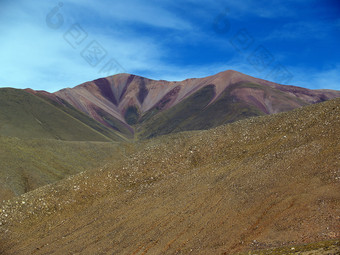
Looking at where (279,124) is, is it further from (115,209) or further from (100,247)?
(100,247)

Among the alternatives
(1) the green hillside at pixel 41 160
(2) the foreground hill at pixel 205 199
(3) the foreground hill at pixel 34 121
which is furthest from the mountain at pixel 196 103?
(2) the foreground hill at pixel 205 199

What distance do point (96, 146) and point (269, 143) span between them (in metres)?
40.8

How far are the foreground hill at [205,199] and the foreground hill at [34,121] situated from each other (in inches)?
2209

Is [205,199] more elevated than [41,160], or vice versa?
[41,160]

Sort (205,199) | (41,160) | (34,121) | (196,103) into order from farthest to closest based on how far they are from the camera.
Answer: (196,103) < (34,121) < (41,160) < (205,199)

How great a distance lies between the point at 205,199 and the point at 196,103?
125 metres

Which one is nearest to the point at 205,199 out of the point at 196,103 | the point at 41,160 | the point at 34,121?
the point at 41,160

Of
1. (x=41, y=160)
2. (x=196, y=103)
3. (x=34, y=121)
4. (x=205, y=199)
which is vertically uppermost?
(x=196, y=103)

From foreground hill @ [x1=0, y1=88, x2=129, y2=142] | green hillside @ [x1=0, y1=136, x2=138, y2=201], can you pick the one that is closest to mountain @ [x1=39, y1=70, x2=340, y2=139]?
foreground hill @ [x1=0, y1=88, x2=129, y2=142]

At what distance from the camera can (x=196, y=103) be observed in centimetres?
14038

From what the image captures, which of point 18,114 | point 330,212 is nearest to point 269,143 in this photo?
point 330,212

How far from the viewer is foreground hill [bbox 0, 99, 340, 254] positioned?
12609 millimetres

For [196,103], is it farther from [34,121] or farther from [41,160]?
[41,160]

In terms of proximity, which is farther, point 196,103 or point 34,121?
point 196,103
